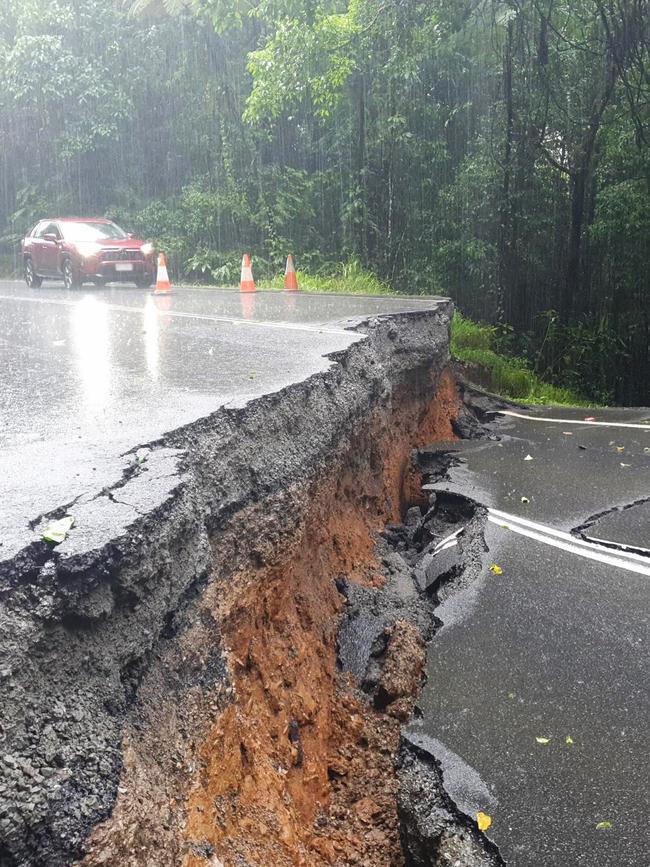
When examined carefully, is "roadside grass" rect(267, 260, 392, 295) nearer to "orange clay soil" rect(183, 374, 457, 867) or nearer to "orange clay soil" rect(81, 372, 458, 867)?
"orange clay soil" rect(81, 372, 458, 867)

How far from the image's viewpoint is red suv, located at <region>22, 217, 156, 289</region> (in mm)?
19141

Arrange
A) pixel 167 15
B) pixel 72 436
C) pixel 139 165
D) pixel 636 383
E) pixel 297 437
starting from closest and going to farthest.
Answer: pixel 72 436
pixel 297 437
pixel 636 383
pixel 167 15
pixel 139 165

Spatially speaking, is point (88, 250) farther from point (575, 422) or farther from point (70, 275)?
point (575, 422)

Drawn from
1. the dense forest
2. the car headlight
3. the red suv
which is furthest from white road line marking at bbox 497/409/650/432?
the car headlight

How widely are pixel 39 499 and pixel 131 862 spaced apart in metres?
1.44

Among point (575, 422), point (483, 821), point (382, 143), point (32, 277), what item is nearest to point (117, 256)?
point (32, 277)

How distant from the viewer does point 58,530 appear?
9.43 feet

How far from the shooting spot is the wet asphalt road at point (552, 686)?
326 cm

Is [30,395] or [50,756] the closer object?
[50,756]

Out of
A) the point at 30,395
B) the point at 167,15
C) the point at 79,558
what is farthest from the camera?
the point at 167,15

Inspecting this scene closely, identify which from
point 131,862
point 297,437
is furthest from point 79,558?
point 297,437

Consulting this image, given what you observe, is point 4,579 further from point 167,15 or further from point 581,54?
point 167,15

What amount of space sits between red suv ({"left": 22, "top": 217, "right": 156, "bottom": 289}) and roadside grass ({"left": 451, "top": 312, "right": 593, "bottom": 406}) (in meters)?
7.75

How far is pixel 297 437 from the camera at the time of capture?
509cm
